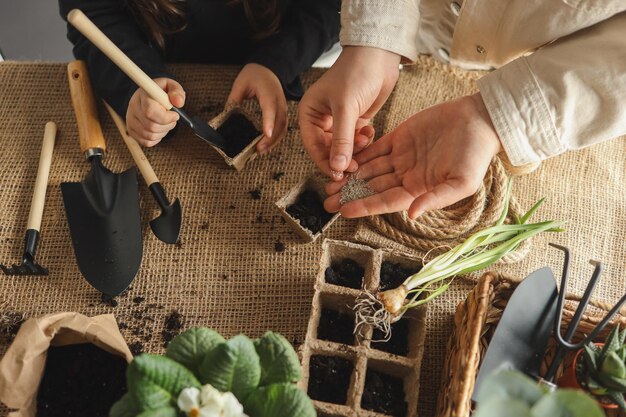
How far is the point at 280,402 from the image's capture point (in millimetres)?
546

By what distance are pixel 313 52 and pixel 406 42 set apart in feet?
0.89

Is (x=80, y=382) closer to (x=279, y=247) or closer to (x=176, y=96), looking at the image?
(x=279, y=247)

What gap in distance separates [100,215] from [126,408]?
54 cm

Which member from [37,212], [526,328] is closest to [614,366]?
[526,328]

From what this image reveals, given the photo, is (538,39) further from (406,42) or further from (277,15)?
(277,15)

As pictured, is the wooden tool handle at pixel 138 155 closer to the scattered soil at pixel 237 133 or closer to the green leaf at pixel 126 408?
the scattered soil at pixel 237 133

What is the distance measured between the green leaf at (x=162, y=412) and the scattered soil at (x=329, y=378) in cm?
33

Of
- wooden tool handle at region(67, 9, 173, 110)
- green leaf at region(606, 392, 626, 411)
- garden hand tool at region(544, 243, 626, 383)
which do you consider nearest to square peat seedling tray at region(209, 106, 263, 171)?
wooden tool handle at region(67, 9, 173, 110)

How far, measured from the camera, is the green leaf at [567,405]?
0.48 meters

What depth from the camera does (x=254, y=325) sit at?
945 millimetres

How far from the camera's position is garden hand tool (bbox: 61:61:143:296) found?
957 millimetres

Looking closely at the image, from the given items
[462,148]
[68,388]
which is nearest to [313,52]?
[462,148]

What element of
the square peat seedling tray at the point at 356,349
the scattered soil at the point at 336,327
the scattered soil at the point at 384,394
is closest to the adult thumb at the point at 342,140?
the square peat seedling tray at the point at 356,349

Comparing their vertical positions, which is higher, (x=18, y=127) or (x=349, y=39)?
(x=349, y=39)
